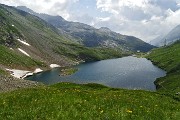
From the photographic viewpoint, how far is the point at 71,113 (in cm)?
2402

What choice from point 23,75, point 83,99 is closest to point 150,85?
point 23,75

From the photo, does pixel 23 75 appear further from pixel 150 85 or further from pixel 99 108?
pixel 99 108

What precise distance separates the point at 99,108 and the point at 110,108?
1232 millimetres

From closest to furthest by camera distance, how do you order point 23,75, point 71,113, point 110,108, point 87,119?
point 87,119
point 71,113
point 110,108
point 23,75

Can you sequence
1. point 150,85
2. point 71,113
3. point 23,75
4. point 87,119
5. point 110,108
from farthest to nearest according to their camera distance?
point 23,75 < point 150,85 < point 110,108 < point 71,113 < point 87,119

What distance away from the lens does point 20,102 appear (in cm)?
2783

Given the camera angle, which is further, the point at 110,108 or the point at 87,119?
the point at 110,108

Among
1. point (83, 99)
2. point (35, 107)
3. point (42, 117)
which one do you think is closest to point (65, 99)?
point (83, 99)

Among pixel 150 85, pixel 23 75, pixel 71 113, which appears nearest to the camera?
pixel 71 113

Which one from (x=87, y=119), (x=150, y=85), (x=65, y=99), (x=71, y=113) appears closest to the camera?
(x=87, y=119)

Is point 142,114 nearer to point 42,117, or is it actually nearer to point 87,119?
point 87,119

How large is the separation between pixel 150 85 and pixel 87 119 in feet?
377

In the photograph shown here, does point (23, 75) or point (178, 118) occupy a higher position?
point (23, 75)

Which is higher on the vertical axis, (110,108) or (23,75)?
(23,75)
